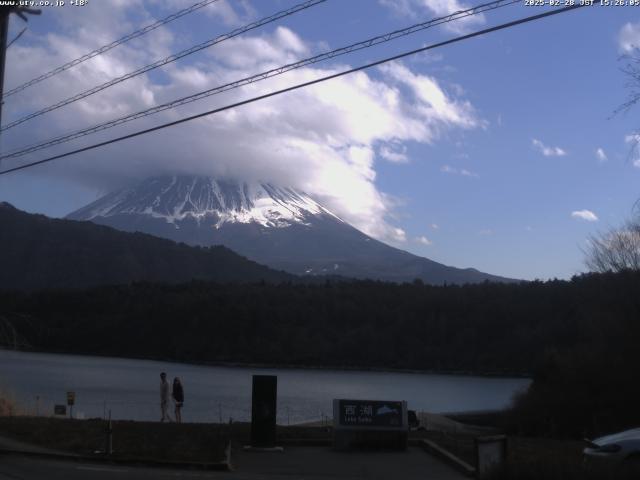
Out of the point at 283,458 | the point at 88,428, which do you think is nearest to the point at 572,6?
the point at 283,458

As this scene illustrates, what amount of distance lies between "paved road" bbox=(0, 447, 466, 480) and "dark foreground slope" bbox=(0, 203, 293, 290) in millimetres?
159932

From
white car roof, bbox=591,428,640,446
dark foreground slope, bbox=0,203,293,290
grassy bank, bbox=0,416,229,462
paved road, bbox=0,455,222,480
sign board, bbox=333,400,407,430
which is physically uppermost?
dark foreground slope, bbox=0,203,293,290

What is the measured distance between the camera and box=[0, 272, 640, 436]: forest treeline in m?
109

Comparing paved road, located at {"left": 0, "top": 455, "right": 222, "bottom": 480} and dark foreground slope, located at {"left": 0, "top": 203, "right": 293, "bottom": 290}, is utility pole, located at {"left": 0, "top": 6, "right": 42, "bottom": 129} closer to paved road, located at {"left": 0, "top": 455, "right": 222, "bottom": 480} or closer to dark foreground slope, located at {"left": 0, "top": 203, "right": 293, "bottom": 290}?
paved road, located at {"left": 0, "top": 455, "right": 222, "bottom": 480}

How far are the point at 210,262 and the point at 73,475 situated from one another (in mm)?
180579

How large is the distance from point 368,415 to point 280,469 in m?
3.52

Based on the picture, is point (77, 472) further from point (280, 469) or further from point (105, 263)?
point (105, 263)

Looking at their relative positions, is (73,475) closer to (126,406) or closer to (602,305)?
(126,406)

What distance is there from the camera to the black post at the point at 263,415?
19078 millimetres

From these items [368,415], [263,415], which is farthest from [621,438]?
[263,415]

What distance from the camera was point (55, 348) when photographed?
121062 millimetres

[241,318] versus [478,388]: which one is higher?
[241,318]

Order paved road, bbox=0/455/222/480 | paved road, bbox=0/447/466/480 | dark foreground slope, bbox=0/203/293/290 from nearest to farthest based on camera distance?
paved road, bbox=0/455/222/480 < paved road, bbox=0/447/466/480 < dark foreground slope, bbox=0/203/293/290

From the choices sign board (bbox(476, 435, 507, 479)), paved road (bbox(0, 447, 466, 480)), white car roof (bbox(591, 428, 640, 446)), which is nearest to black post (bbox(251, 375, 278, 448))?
paved road (bbox(0, 447, 466, 480))
